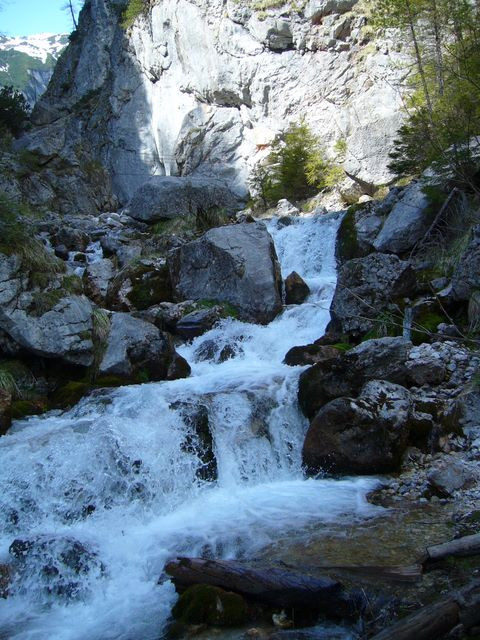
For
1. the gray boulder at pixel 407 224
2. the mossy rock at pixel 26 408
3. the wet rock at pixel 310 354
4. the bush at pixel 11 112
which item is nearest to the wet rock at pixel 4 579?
the mossy rock at pixel 26 408

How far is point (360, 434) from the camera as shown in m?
6.71

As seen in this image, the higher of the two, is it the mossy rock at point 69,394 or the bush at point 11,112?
the bush at point 11,112

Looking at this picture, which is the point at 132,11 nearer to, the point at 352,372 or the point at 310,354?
the point at 310,354

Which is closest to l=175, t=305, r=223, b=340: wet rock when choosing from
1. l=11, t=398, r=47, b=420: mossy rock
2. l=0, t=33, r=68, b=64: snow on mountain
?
l=11, t=398, r=47, b=420: mossy rock

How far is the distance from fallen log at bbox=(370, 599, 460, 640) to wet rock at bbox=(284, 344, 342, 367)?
6.25 meters

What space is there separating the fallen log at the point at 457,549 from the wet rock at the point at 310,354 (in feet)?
17.4

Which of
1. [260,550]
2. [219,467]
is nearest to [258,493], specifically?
[219,467]

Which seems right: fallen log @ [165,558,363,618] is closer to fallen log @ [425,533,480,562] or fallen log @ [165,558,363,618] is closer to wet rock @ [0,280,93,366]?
fallen log @ [425,533,480,562]

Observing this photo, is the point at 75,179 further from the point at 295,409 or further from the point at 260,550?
the point at 260,550

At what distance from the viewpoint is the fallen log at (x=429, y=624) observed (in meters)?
2.94

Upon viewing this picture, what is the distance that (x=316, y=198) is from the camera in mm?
20781

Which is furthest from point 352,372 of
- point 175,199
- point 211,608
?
point 175,199

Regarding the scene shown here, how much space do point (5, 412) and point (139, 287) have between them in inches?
239

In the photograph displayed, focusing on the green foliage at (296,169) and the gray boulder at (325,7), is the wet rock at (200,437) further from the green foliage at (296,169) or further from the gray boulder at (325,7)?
the gray boulder at (325,7)
